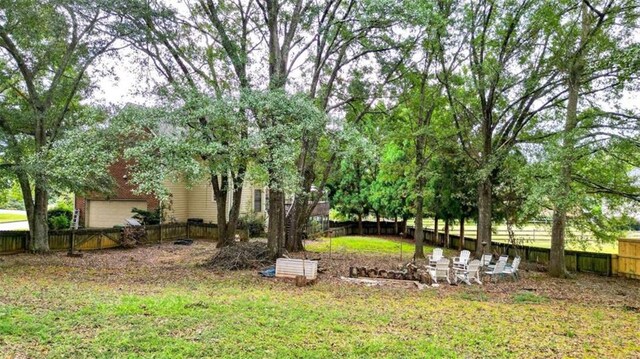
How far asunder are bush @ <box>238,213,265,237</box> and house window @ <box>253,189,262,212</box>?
2193mm

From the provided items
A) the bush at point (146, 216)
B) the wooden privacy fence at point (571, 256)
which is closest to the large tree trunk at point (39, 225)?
the bush at point (146, 216)

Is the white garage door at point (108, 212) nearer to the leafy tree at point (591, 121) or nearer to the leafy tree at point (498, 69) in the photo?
the leafy tree at point (498, 69)

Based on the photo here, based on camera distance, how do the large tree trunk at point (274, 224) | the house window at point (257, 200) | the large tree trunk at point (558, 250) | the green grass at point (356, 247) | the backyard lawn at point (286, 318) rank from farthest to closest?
the house window at point (257, 200), the green grass at point (356, 247), the large tree trunk at point (558, 250), the large tree trunk at point (274, 224), the backyard lawn at point (286, 318)

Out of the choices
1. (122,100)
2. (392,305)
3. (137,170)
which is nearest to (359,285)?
(392,305)

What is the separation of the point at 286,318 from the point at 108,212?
73.9 feet

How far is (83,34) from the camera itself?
1384 centimetres

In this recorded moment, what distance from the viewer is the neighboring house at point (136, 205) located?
24.5 metres

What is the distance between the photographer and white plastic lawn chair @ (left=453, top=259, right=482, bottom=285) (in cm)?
1180

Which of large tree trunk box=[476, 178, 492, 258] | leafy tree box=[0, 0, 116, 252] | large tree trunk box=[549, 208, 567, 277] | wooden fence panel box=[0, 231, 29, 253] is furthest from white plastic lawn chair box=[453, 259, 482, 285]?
wooden fence panel box=[0, 231, 29, 253]

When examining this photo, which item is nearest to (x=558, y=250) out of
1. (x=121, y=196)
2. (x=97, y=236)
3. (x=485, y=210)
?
(x=485, y=210)

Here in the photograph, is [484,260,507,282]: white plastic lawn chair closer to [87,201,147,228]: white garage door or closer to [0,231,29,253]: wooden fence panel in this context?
[0,231,29,253]: wooden fence panel

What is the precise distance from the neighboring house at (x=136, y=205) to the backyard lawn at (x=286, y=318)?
1368cm

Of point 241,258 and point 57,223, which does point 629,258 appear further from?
point 57,223

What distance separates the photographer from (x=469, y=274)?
11.9 m
